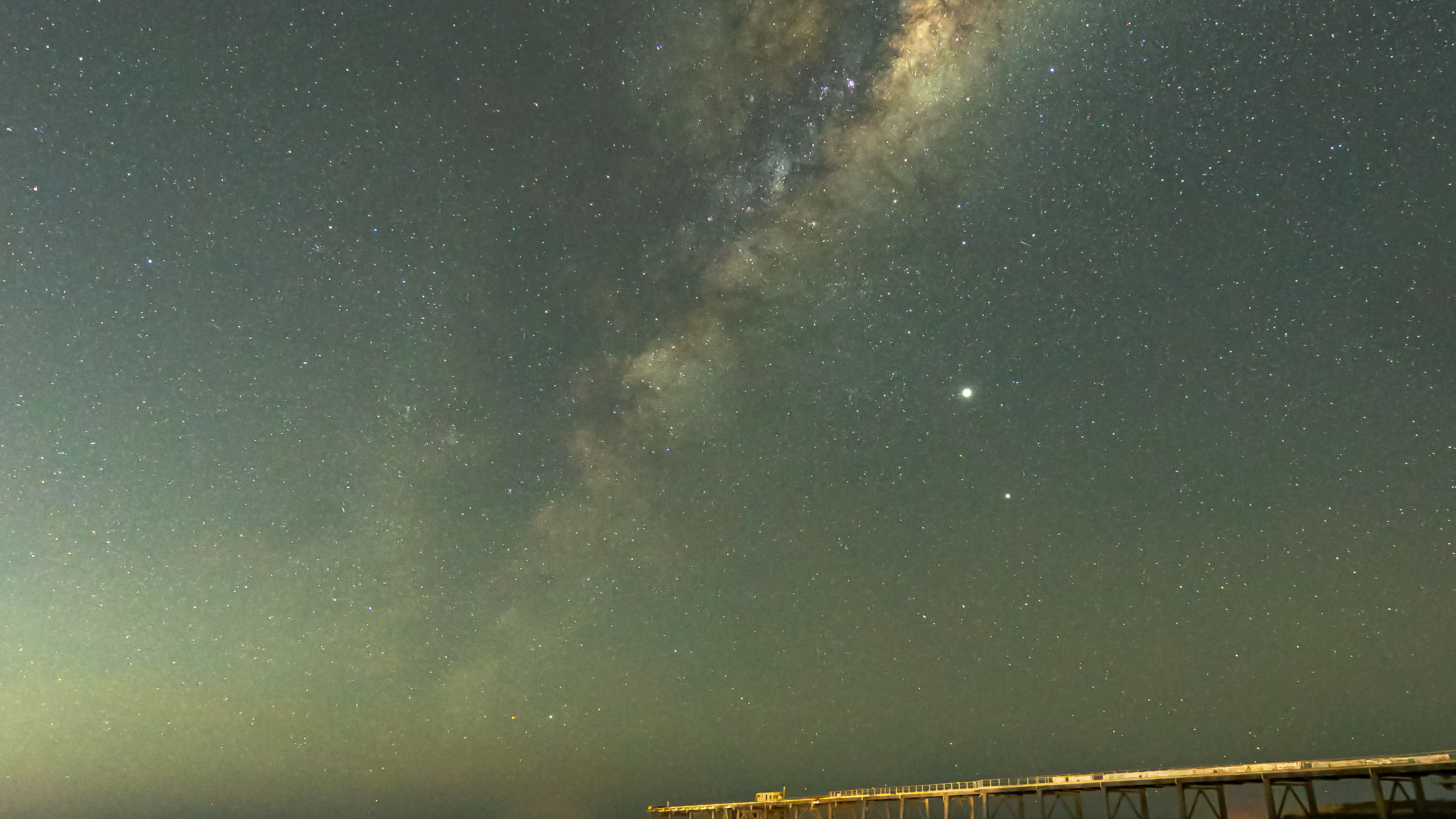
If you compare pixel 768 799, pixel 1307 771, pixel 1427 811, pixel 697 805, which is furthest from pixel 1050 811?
pixel 697 805

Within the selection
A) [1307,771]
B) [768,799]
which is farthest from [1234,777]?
[768,799]

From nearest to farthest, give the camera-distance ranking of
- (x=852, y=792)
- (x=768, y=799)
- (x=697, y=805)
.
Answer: (x=852, y=792), (x=768, y=799), (x=697, y=805)

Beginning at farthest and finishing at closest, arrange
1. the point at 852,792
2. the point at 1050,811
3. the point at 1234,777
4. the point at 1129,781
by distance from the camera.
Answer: the point at 852,792 → the point at 1050,811 → the point at 1129,781 → the point at 1234,777

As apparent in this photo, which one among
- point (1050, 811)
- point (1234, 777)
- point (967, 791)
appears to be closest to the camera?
point (1234, 777)

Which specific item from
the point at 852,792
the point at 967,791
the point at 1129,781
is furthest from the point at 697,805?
the point at 1129,781

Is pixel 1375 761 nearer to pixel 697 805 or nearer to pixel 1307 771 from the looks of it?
pixel 1307 771

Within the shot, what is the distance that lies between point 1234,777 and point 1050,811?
10311 millimetres

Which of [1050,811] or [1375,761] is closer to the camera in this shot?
[1375,761]

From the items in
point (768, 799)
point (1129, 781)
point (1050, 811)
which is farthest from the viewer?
point (768, 799)

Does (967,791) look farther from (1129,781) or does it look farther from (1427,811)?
(1427,811)

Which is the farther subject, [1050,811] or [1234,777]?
[1050,811]

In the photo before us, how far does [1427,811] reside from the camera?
36531mm

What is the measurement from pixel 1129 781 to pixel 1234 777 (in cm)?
522

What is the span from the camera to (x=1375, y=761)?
3516cm
